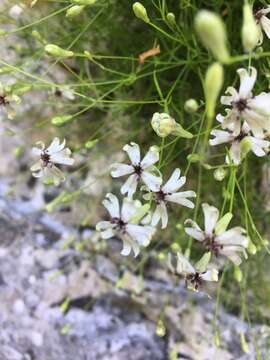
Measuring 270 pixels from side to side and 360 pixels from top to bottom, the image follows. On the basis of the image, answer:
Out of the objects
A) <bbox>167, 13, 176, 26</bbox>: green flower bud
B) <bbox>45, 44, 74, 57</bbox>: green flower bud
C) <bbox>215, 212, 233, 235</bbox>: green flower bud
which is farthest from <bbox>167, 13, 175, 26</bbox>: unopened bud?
<bbox>215, 212, 233, 235</bbox>: green flower bud

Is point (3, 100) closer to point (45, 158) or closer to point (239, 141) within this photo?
point (45, 158)

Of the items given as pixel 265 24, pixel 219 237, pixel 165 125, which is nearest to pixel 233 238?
pixel 219 237

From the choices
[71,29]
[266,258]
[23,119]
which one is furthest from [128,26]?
[266,258]

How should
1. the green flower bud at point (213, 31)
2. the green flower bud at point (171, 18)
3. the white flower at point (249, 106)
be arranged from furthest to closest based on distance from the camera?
the green flower bud at point (171, 18)
the white flower at point (249, 106)
the green flower bud at point (213, 31)

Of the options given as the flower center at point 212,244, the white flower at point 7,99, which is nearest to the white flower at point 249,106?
the flower center at point 212,244

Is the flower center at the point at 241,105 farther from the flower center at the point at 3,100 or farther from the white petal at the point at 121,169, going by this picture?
the flower center at the point at 3,100

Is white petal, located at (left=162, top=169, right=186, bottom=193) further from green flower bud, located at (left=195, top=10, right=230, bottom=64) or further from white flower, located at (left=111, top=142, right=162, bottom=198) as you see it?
green flower bud, located at (left=195, top=10, right=230, bottom=64)

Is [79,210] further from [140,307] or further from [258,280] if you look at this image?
[258,280]

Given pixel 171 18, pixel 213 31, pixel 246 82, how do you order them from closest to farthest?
pixel 213 31
pixel 246 82
pixel 171 18

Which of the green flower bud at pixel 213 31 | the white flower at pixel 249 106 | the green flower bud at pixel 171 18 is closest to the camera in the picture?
the green flower bud at pixel 213 31
